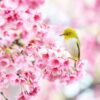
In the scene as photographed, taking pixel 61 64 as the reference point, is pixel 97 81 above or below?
above

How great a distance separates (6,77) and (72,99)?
0.60 metres

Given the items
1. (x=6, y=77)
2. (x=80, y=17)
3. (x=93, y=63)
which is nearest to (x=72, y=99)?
(x=93, y=63)

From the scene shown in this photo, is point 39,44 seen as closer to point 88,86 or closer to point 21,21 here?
point 21,21

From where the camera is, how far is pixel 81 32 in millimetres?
1976

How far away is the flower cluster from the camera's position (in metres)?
1.47

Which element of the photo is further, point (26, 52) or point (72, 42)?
point (72, 42)

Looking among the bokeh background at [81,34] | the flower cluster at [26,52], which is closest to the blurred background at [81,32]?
the bokeh background at [81,34]

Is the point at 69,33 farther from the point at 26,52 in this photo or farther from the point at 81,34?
the point at 26,52

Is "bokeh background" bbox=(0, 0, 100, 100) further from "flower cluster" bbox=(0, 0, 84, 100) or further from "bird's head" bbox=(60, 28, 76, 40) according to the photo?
"flower cluster" bbox=(0, 0, 84, 100)

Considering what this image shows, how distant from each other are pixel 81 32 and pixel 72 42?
183 millimetres

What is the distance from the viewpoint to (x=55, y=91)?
198 cm

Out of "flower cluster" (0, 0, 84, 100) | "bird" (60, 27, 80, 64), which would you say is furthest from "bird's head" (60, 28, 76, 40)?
"flower cluster" (0, 0, 84, 100)

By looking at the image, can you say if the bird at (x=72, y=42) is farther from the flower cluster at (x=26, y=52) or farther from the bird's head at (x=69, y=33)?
the flower cluster at (x=26, y=52)

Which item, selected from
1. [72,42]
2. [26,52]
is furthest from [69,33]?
[26,52]
